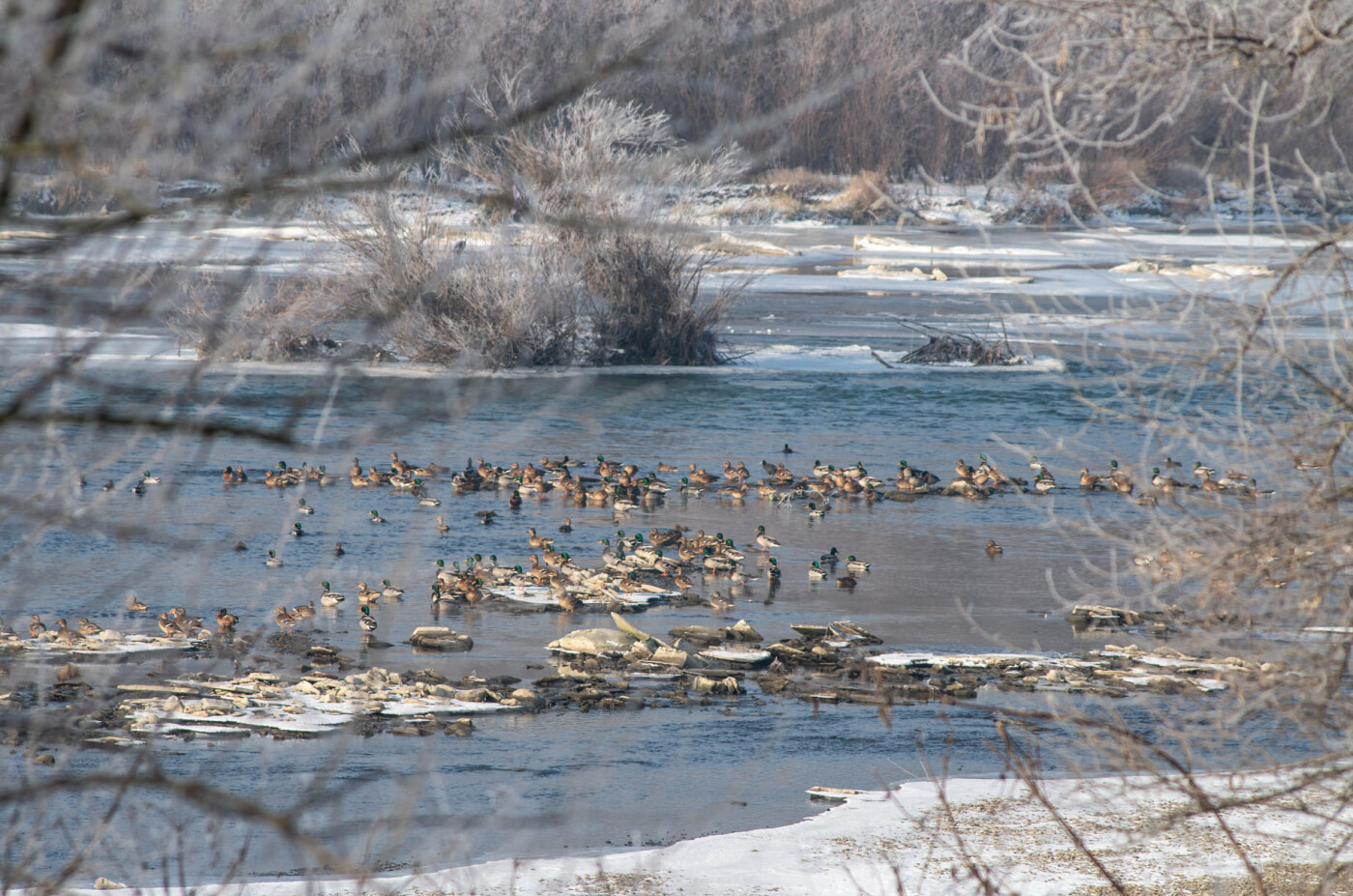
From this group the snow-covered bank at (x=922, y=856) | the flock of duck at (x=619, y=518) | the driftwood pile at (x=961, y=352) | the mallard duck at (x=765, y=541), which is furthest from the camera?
the driftwood pile at (x=961, y=352)

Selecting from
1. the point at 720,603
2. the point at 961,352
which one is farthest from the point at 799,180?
the point at 720,603

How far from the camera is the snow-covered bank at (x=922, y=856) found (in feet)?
23.5

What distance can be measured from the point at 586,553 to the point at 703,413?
26.7 feet

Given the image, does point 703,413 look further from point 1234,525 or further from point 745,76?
point 745,76

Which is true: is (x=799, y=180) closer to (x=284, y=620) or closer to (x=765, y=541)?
(x=765, y=541)

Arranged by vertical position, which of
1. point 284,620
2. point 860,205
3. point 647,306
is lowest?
point 284,620

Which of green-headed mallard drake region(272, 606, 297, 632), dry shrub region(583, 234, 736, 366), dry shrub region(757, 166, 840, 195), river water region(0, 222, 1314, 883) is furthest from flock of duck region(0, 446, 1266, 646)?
dry shrub region(757, 166, 840, 195)

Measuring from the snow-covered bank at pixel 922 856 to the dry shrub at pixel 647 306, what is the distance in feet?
57.4

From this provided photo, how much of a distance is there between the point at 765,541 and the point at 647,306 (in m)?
11.2

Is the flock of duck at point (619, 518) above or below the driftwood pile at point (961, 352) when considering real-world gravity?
below

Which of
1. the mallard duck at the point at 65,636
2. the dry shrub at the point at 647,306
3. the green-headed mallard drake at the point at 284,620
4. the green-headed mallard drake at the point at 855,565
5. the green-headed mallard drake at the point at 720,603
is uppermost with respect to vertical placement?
the dry shrub at the point at 647,306

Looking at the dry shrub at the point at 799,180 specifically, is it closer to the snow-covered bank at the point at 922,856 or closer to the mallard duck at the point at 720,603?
the mallard duck at the point at 720,603

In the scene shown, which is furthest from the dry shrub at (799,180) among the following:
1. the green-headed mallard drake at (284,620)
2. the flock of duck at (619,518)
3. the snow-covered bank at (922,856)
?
the snow-covered bank at (922,856)

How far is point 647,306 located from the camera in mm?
25641
